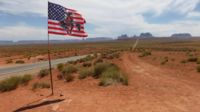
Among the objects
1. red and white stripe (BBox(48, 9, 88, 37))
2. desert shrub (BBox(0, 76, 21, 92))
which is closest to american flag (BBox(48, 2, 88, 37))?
red and white stripe (BBox(48, 9, 88, 37))

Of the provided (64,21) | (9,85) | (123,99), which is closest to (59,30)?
(64,21)

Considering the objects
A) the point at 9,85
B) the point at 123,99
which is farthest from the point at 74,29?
the point at 9,85

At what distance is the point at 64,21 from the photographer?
12641 millimetres

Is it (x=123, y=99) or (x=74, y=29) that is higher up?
(x=74, y=29)

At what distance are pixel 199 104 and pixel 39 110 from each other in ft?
19.2

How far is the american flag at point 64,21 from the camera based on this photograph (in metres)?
12.3

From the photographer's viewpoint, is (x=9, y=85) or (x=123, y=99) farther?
(x=9, y=85)

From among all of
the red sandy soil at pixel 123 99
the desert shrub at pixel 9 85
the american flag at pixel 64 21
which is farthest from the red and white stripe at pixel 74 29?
the desert shrub at pixel 9 85

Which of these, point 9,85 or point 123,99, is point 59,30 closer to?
point 123,99

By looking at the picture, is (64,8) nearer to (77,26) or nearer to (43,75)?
(77,26)

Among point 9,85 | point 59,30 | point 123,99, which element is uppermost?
point 59,30

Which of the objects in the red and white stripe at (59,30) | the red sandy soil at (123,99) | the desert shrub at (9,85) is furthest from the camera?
the desert shrub at (9,85)

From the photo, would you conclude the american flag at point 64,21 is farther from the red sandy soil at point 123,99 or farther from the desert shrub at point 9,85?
the desert shrub at point 9,85

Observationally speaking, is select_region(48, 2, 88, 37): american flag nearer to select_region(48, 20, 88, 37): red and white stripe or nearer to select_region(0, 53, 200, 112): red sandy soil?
select_region(48, 20, 88, 37): red and white stripe
